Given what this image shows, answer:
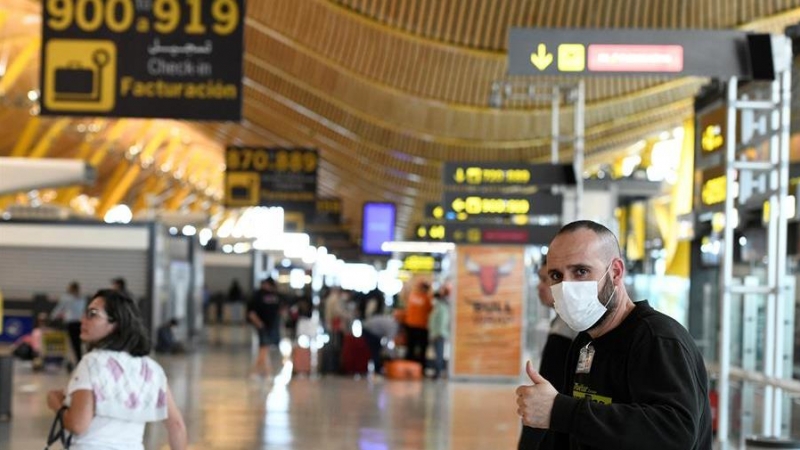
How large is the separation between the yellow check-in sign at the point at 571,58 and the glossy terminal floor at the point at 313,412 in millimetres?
4650

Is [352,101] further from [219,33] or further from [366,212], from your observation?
[219,33]

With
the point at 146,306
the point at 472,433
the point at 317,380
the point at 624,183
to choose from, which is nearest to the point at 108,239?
the point at 146,306

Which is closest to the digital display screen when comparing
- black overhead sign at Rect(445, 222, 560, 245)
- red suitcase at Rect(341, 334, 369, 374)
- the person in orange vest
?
the person in orange vest

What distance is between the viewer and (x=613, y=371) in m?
3.85

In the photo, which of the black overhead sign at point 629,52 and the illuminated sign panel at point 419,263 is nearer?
the black overhead sign at point 629,52

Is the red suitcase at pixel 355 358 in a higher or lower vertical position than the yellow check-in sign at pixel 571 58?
lower

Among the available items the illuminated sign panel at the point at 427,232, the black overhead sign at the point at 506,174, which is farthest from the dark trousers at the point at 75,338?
the illuminated sign panel at the point at 427,232

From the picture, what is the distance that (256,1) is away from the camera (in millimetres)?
23703

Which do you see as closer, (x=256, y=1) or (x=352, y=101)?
(x=256, y=1)

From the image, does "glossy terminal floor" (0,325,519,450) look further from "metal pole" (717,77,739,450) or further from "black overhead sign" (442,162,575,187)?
"metal pole" (717,77,739,450)

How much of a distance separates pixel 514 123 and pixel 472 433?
533 inches

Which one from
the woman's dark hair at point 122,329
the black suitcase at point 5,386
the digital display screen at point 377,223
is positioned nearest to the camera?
the woman's dark hair at point 122,329

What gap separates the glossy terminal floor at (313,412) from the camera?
14.1 metres

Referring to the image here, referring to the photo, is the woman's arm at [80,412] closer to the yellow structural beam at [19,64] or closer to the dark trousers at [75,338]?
the dark trousers at [75,338]
